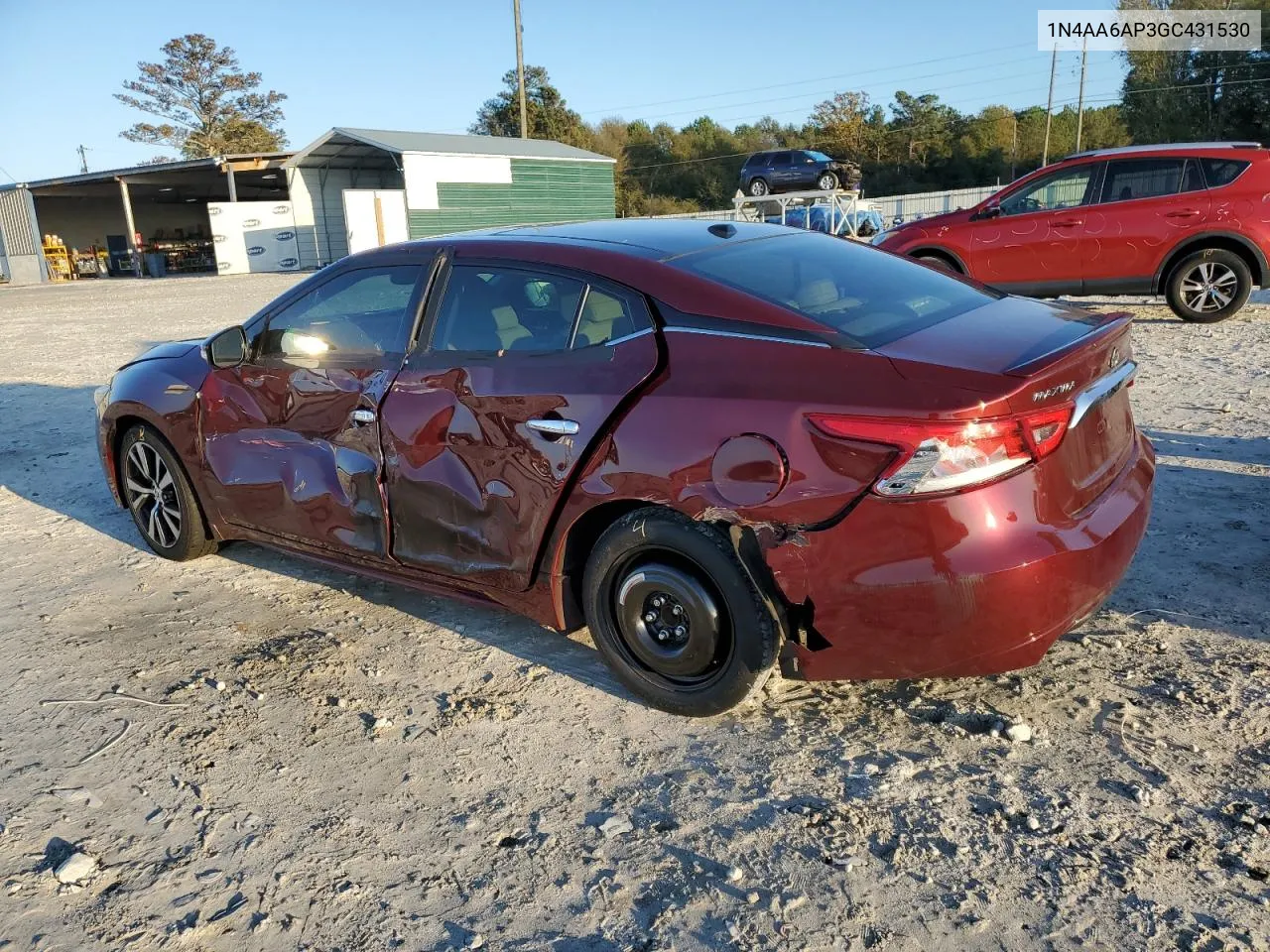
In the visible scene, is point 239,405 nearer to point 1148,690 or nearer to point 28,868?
point 28,868

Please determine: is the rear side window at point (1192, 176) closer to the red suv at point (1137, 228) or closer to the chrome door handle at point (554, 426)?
the red suv at point (1137, 228)

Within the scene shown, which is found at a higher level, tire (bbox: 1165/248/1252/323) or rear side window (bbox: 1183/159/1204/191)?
rear side window (bbox: 1183/159/1204/191)

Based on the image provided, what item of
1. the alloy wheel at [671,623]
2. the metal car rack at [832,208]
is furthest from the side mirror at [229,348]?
the metal car rack at [832,208]

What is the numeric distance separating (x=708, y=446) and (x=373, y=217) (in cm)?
3116

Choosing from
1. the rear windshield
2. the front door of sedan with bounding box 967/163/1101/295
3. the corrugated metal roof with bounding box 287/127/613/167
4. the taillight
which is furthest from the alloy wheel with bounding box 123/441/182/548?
the corrugated metal roof with bounding box 287/127/613/167

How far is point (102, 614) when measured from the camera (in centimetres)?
455

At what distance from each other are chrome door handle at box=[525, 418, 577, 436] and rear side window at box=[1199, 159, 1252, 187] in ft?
30.1

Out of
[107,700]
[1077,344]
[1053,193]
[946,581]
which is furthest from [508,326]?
[1053,193]

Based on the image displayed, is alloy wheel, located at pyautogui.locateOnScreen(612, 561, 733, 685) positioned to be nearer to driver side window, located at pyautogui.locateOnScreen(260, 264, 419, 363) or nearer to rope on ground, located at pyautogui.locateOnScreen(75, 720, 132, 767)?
driver side window, located at pyautogui.locateOnScreen(260, 264, 419, 363)

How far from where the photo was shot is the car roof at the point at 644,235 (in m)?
3.62

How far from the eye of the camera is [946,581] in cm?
276

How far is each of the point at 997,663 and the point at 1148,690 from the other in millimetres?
783

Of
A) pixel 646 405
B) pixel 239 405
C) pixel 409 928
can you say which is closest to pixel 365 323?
pixel 239 405

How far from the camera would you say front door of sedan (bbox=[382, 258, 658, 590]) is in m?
3.34
